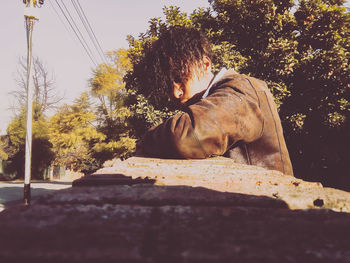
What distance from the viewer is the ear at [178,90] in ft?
7.35

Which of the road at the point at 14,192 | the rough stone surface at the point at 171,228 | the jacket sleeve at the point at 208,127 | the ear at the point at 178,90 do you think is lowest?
the road at the point at 14,192

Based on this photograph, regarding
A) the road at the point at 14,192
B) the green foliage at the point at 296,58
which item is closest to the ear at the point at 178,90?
the green foliage at the point at 296,58

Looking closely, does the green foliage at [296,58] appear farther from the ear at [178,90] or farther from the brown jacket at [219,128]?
the brown jacket at [219,128]

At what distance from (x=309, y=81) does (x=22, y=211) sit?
9937 mm

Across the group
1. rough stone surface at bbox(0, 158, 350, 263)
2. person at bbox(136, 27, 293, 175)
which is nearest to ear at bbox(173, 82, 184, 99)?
person at bbox(136, 27, 293, 175)

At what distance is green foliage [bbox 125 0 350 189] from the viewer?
801cm

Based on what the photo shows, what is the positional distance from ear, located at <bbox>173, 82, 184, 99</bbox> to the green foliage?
20.3 feet

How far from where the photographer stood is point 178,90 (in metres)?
2.25

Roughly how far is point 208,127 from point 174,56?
1.31 meters

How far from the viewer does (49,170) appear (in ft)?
108

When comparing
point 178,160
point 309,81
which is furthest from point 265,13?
point 178,160

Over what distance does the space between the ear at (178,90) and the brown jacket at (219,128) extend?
56 cm

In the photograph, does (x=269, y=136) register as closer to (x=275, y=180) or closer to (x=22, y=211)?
(x=275, y=180)

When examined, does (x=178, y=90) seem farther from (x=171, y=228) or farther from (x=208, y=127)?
(x=171, y=228)
